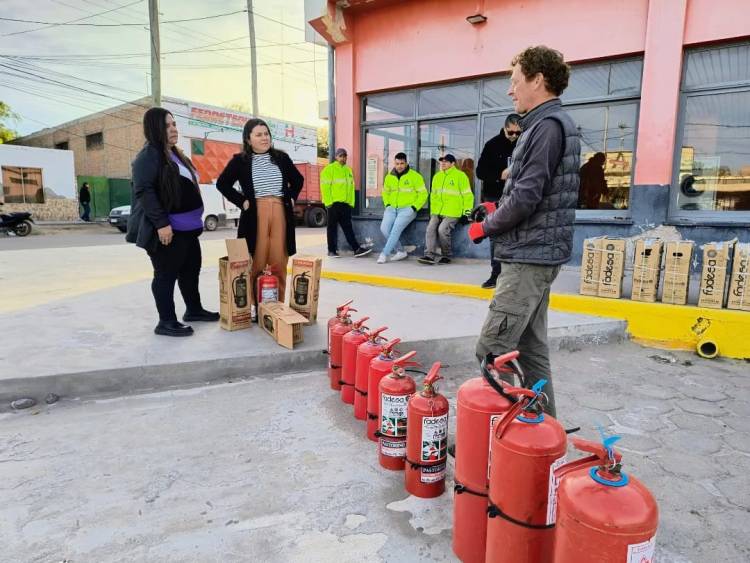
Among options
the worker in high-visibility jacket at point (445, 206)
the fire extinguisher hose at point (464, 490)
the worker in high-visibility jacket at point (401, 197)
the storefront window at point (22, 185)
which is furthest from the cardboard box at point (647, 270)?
the storefront window at point (22, 185)

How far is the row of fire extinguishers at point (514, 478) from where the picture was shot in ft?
4.18

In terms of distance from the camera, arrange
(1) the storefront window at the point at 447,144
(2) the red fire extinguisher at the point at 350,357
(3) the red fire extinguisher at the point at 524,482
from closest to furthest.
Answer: (3) the red fire extinguisher at the point at 524,482
(2) the red fire extinguisher at the point at 350,357
(1) the storefront window at the point at 447,144

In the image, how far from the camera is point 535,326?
2516 millimetres

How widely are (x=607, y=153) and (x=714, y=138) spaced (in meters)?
1.28

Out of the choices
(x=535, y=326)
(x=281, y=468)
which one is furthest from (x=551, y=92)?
(x=281, y=468)

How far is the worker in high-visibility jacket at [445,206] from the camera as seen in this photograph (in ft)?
24.7

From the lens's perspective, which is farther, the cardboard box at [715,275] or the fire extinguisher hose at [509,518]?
the cardboard box at [715,275]

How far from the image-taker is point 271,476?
241 cm

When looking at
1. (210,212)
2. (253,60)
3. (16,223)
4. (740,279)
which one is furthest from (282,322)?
(253,60)

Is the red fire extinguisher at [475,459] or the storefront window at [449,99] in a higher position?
the storefront window at [449,99]

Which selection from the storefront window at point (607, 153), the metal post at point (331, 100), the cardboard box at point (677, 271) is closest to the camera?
the cardboard box at point (677, 271)

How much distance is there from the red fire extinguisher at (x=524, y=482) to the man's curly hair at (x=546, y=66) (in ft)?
4.82

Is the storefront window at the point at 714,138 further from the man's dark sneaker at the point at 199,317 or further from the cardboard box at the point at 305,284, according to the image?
the man's dark sneaker at the point at 199,317

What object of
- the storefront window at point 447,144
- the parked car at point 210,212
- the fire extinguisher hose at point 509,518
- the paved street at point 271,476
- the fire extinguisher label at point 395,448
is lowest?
the paved street at point 271,476
